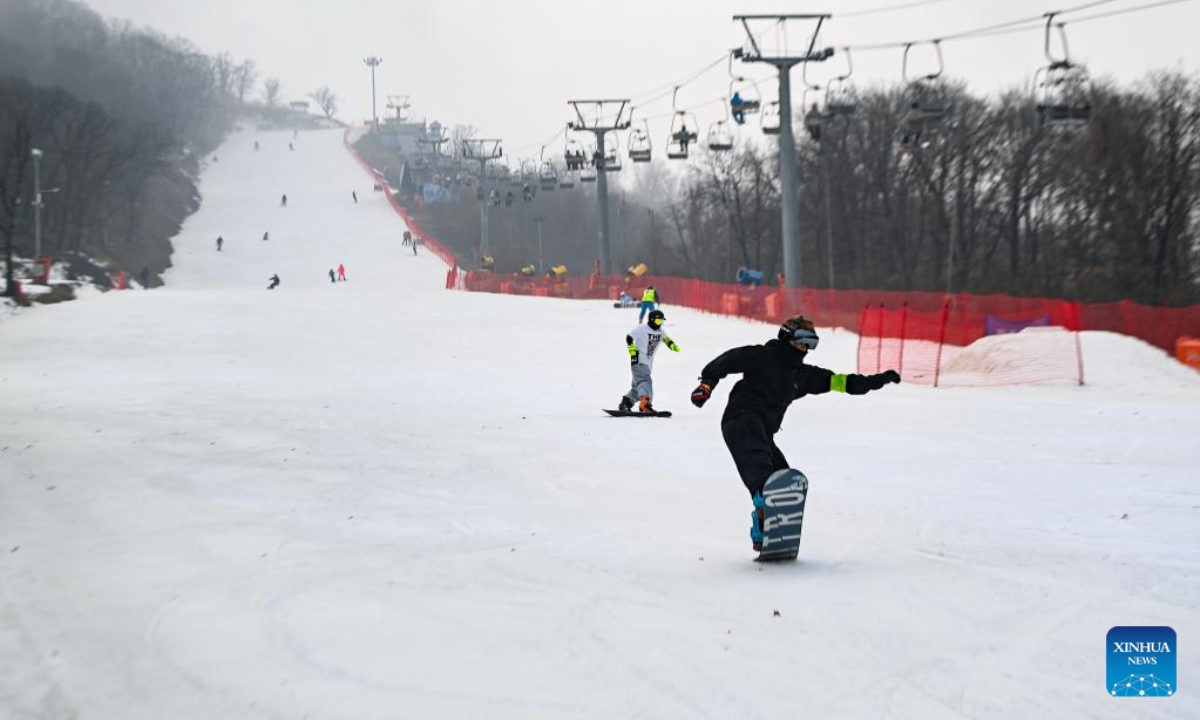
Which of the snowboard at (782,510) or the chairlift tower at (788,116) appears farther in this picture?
the chairlift tower at (788,116)

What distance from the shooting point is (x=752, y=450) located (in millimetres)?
8391

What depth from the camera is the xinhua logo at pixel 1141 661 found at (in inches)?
212

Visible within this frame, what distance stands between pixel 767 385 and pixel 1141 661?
3.47 m

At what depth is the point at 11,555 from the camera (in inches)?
337

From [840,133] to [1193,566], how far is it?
61751 mm

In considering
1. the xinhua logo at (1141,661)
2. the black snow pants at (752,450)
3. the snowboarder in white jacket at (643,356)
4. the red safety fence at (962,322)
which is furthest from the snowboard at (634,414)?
the xinhua logo at (1141,661)

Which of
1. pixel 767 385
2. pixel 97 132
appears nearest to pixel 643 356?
pixel 767 385

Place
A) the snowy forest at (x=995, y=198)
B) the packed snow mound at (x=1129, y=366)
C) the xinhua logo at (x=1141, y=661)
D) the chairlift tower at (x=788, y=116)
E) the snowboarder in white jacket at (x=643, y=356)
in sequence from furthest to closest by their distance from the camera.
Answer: the snowy forest at (x=995, y=198) < the chairlift tower at (x=788, y=116) < the packed snow mound at (x=1129, y=366) < the snowboarder in white jacket at (x=643, y=356) < the xinhua logo at (x=1141, y=661)

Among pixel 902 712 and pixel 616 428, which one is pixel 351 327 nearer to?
pixel 616 428

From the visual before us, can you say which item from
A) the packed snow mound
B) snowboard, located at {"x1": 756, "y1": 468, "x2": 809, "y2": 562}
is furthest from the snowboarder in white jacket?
snowboard, located at {"x1": 756, "y1": 468, "x2": 809, "y2": 562}

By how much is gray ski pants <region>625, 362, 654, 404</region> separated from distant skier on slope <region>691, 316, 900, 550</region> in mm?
9563

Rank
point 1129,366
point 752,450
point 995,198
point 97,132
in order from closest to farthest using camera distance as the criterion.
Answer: point 752,450 → point 1129,366 → point 995,198 → point 97,132

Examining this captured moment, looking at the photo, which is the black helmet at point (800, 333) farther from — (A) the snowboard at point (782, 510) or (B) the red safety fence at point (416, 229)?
(B) the red safety fence at point (416, 229)

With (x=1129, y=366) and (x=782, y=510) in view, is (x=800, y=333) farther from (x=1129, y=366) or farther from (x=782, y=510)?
(x=1129, y=366)
